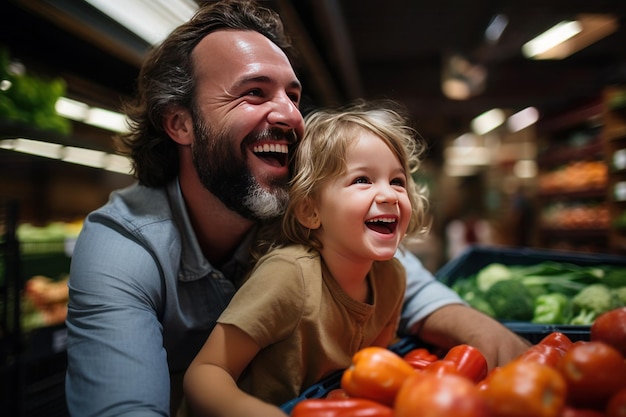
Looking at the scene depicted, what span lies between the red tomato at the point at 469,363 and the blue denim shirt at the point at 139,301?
1.60 ft

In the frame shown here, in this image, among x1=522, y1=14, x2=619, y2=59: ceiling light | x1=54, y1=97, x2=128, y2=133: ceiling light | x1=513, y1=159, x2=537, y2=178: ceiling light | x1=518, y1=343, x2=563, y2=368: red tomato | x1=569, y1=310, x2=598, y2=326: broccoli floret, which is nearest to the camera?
x1=518, y1=343, x2=563, y2=368: red tomato

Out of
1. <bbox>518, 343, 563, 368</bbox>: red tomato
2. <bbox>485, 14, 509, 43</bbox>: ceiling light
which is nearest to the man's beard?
<bbox>518, 343, 563, 368</bbox>: red tomato

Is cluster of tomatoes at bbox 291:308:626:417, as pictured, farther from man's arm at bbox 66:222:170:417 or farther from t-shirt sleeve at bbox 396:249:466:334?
t-shirt sleeve at bbox 396:249:466:334

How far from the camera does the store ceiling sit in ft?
6.87

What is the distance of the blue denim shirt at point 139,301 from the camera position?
94 centimetres

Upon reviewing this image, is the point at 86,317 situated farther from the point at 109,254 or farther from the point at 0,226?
the point at 0,226

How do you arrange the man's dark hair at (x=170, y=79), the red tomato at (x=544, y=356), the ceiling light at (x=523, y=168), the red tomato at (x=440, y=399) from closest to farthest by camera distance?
the red tomato at (x=440, y=399), the red tomato at (x=544, y=356), the man's dark hair at (x=170, y=79), the ceiling light at (x=523, y=168)

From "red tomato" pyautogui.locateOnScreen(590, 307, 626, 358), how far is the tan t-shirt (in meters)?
0.54

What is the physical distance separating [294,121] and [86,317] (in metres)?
0.74

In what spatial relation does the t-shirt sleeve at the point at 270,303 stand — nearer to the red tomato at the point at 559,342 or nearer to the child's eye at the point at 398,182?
the child's eye at the point at 398,182

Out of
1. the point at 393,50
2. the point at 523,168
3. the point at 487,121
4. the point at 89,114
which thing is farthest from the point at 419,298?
the point at 523,168

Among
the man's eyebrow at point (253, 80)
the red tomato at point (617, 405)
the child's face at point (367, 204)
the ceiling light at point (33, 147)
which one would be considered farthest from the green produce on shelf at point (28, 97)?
the red tomato at point (617, 405)

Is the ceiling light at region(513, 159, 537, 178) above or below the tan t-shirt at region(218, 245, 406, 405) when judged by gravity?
above

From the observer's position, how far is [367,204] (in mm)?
1044
